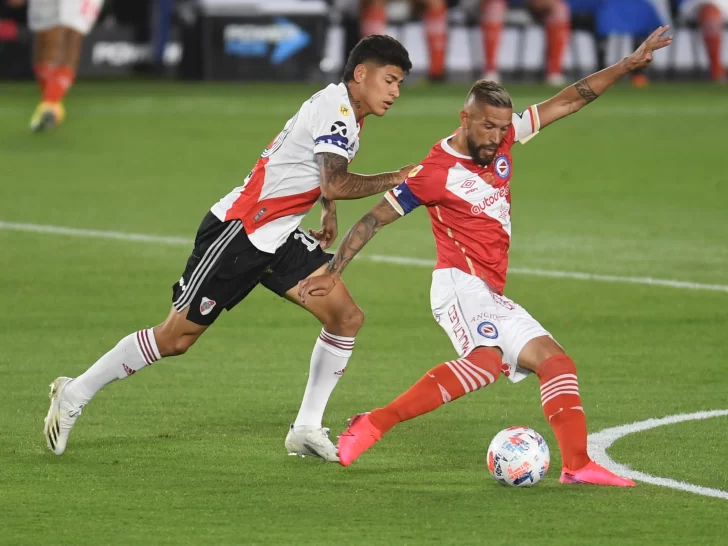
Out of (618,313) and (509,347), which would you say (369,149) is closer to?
(618,313)

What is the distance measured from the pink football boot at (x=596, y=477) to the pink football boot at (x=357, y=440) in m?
0.78

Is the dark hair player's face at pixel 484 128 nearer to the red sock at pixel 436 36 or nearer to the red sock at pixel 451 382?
the red sock at pixel 451 382

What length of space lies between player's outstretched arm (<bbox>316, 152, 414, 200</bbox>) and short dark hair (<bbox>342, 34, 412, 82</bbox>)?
0.38 m

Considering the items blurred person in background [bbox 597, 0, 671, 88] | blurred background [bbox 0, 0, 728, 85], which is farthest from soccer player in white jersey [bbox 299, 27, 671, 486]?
blurred person in background [bbox 597, 0, 671, 88]

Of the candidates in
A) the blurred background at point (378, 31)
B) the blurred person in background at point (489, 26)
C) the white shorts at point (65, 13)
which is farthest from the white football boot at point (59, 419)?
the blurred person in background at point (489, 26)

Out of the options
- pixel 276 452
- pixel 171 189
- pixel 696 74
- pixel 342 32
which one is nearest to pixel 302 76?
pixel 342 32

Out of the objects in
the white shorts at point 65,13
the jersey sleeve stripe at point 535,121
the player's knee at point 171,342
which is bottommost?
the white shorts at point 65,13

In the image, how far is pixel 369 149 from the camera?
17.8 meters

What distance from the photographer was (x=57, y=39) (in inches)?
690

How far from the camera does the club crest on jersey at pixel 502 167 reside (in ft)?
21.2

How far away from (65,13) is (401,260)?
7211 millimetres

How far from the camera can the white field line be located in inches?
420

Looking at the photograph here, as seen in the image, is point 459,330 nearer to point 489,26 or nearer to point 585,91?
point 585,91

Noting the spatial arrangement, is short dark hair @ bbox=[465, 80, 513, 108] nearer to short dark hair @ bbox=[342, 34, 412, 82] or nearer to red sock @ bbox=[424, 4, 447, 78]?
short dark hair @ bbox=[342, 34, 412, 82]
